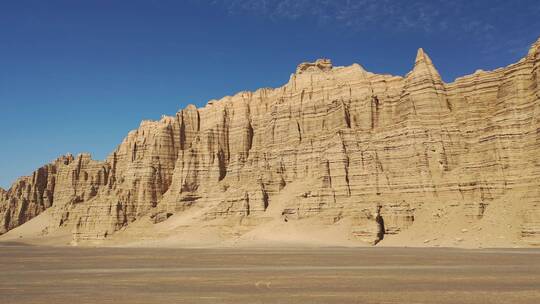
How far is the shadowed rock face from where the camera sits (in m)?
56.0

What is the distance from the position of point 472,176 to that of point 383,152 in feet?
45.7

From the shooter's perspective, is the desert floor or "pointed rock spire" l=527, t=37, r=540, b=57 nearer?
the desert floor

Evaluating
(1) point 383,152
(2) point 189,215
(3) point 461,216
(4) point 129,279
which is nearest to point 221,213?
(2) point 189,215

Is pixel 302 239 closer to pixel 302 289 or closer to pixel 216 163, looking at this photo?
pixel 216 163

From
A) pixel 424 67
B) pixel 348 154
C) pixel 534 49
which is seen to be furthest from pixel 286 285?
pixel 424 67

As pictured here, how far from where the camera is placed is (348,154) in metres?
71.4

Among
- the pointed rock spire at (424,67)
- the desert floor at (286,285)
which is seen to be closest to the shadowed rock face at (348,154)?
the pointed rock spire at (424,67)

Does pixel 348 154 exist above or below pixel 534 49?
below

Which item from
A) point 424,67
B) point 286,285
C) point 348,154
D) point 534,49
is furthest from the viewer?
point 348,154

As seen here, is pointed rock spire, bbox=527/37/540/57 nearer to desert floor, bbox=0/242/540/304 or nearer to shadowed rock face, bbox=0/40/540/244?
shadowed rock face, bbox=0/40/540/244

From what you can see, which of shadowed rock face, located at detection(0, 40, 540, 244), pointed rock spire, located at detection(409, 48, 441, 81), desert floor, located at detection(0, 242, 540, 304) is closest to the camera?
desert floor, located at detection(0, 242, 540, 304)

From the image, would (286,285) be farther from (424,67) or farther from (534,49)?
(424,67)

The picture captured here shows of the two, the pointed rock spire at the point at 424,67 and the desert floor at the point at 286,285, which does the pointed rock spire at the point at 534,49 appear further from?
the desert floor at the point at 286,285

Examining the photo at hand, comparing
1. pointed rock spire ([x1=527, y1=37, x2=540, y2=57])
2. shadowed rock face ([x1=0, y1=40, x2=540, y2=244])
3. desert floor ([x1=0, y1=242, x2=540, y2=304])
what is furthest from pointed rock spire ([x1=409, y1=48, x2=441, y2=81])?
desert floor ([x1=0, y1=242, x2=540, y2=304])
